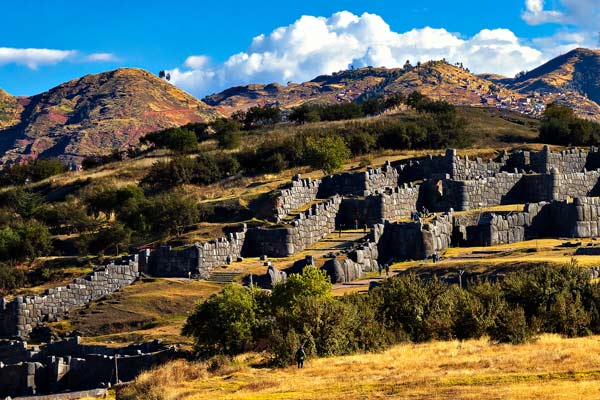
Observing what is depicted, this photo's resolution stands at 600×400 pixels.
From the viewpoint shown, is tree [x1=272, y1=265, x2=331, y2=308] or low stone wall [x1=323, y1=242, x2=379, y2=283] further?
Answer: low stone wall [x1=323, y1=242, x2=379, y2=283]

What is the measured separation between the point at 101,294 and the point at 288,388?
26.6m

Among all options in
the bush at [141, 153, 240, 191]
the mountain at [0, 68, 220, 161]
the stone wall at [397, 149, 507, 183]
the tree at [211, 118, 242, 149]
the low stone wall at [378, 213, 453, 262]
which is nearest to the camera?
the low stone wall at [378, 213, 453, 262]

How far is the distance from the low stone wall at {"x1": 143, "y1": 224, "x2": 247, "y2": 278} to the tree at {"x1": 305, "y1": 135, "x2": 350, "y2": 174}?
57.3ft

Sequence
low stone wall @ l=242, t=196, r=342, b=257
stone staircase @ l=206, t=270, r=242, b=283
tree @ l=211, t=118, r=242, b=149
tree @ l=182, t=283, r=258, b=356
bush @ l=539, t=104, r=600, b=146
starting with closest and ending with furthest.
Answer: tree @ l=182, t=283, r=258, b=356 < stone staircase @ l=206, t=270, r=242, b=283 < low stone wall @ l=242, t=196, r=342, b=257 < bush @ l=539, t=104, r=600, b=146 < tree @ l=211, t=118, r=242, b=149

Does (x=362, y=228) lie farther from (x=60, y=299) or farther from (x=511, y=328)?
(x=511, y=328)

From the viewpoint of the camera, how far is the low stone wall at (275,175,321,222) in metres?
65.4

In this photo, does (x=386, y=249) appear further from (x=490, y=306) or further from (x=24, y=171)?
(x=24, y=171)

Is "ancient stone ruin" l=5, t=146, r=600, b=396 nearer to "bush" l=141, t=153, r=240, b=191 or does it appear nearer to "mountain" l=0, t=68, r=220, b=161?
"bush" l=141, t=153, r=240, b=191

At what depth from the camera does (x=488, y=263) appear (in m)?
47.9

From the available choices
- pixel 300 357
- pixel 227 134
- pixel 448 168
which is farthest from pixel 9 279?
pixel 227 134

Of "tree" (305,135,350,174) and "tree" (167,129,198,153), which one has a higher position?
"tree" (167,129,198,153)

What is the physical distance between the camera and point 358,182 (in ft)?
224

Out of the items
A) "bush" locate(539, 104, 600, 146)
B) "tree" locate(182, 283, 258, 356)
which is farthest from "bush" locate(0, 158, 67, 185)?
"tree" locate(182, 283, 258, 356)

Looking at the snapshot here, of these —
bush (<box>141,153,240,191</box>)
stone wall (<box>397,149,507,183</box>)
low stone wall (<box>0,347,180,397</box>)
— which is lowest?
low stone wall (<box>0,347,180,397</box>)
